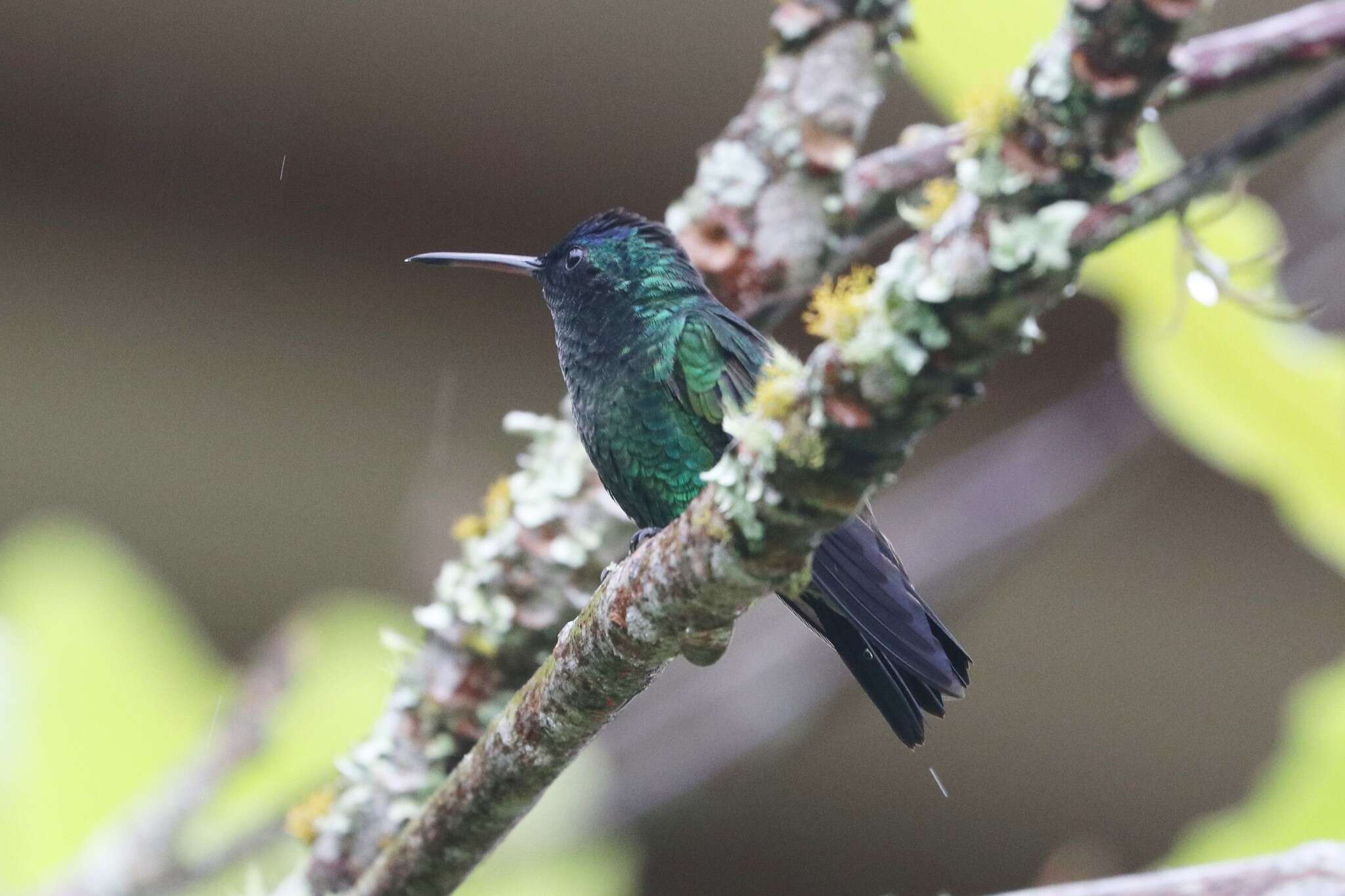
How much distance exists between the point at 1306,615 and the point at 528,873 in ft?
8.25

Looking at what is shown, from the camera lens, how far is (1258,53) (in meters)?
1.14

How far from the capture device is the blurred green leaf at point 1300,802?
1.72 m

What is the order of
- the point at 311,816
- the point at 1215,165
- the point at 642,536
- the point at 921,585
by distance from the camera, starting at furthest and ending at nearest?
the point at 921,585, the point at 311,816, the point at 642,536, the point at 1215,165

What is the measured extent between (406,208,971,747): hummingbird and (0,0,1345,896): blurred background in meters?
0.51

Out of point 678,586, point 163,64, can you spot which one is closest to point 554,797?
point 678,586

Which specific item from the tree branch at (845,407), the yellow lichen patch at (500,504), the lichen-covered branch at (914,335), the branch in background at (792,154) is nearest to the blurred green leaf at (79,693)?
the yellow lichen patch at (500,504)

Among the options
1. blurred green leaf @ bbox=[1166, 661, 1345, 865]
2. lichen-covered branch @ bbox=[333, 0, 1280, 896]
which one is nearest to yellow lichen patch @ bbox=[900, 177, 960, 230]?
lichen-covered branch @ bbox=[333, 0, 1280, 896]

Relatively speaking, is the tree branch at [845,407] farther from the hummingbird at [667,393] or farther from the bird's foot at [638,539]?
the bird's foot at [638,539]

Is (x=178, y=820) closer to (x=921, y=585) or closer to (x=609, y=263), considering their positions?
(x=609, y=263)

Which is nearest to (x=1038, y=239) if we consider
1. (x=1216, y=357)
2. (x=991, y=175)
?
(x=991, y=175)

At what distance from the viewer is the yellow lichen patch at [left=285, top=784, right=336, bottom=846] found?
6.03ft

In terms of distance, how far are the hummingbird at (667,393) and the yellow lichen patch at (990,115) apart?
0.64m

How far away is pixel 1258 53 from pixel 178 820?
6.23 ft

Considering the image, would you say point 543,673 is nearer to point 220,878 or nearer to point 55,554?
point 220,878
